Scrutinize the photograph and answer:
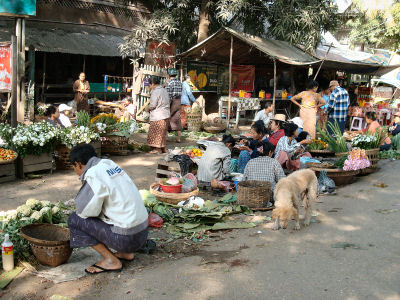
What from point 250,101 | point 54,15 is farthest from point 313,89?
point 54,15

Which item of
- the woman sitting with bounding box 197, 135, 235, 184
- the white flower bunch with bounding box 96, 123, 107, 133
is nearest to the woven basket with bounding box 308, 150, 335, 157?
the woman sitting with bounding box 197, 135, 235, 184

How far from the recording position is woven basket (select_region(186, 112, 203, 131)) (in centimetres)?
1397

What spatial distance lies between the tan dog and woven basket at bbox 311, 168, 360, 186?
69.6 inches

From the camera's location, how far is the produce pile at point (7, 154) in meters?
7.23

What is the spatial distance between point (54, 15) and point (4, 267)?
14675 millimetres

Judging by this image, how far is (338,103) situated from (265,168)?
6.02m

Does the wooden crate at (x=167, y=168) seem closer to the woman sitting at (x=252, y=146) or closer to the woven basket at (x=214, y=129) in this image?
the woman sitting at (x=252, y=146)

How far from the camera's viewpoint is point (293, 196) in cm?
551

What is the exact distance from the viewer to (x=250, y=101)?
1541 cm

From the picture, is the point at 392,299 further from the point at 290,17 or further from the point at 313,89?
the point at 290,17

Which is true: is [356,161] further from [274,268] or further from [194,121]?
[194,121]

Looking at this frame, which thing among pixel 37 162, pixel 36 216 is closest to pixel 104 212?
pixel 36 216

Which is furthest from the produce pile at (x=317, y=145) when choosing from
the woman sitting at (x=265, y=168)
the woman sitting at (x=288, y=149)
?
the woman sitting at (x=265, y=168)

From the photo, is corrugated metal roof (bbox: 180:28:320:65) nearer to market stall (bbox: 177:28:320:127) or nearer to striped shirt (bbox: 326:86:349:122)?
market stall (bbox: 177:28:320:127)
